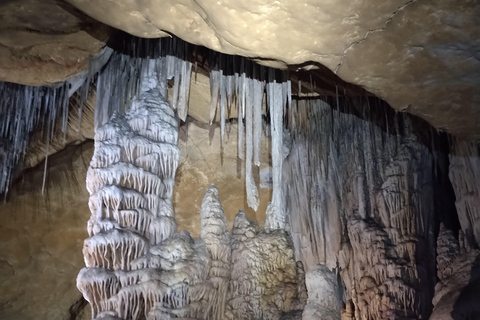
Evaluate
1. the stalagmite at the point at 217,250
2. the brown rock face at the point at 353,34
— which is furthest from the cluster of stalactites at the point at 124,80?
the brown rock face at the point at 353,34

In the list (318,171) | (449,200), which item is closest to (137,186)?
(318,171)

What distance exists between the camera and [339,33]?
4.00 meters

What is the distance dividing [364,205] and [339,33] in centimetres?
468

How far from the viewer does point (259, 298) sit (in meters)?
6.53

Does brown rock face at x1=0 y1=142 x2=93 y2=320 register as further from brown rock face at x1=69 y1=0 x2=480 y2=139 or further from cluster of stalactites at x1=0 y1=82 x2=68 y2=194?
brown rock face at x1=69 y1=0 x2=480 y2=139

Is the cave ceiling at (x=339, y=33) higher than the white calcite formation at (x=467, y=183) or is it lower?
higher

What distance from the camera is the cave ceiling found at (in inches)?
148

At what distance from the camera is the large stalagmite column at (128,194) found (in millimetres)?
5814

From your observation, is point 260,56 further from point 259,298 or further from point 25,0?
point 259,298

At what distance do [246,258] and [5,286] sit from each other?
18.2ft

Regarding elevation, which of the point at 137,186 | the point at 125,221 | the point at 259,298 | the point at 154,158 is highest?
the point at 154,158

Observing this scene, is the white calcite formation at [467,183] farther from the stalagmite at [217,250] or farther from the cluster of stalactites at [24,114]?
the cluster of stalactites at [24,114]

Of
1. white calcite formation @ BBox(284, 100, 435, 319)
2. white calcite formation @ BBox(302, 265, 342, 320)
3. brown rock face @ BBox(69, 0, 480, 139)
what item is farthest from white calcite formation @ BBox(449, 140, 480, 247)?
white calcite formation @ BBox(302, 265, 342, 320)

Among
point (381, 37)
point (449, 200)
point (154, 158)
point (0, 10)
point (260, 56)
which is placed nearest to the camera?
point (381, 37)
